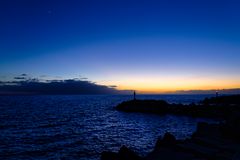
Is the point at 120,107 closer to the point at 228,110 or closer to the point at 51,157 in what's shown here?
the point at 228,110

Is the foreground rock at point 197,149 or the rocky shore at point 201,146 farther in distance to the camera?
the rocky shore at point 201,146

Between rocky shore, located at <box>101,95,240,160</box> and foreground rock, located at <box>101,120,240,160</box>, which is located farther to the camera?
rocky shore, located at <box>101,95,240,160</box>

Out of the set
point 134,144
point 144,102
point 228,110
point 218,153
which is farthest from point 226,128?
point 144,102

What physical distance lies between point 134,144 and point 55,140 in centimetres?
987

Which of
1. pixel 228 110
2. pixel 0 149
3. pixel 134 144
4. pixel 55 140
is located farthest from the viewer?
pixel 228 110

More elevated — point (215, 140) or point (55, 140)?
point (215, 140)

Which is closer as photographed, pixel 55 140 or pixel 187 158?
pixel 187 158

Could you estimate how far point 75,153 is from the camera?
938 inches

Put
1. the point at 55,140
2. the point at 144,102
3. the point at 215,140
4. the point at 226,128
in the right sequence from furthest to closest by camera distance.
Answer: the point at 144,102 < the point at 55,140 < the point at 226,128 < the point at 215,140

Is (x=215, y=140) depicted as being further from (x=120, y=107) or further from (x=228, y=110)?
(x=120, y=107)

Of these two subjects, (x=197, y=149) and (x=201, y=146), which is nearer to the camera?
(x=197, y=149)

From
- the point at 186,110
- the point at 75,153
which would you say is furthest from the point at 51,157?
the point at 186,110

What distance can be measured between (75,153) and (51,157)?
2.45 meters

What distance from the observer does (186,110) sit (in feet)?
228
